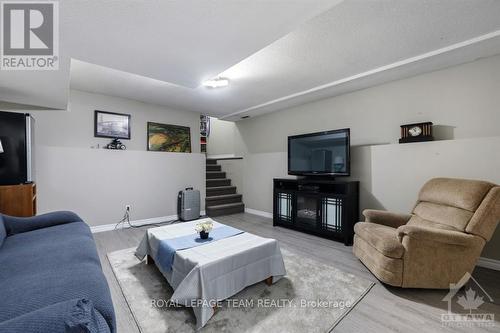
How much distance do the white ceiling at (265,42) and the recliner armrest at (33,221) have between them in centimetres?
147

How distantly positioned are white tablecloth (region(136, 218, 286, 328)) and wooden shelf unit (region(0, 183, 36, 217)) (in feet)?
5.29

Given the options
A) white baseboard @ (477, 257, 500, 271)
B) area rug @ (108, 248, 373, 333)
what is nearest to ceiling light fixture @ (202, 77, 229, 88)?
area rug @ (108, 248, 373, 333)

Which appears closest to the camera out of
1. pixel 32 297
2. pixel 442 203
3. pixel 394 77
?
pixel 32 297

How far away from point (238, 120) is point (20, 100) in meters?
4.04

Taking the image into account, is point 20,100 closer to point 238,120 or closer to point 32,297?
point 32,297

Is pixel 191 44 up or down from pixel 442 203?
up

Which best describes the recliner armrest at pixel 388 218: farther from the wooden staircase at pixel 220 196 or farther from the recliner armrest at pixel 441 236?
the wooden staircase at pixel 220 196

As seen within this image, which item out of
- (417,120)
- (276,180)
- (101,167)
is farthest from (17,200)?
(417,120)

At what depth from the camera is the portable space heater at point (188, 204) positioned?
4.46 meters

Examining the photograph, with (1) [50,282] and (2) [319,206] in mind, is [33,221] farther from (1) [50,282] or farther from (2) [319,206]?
(2) [319,206]

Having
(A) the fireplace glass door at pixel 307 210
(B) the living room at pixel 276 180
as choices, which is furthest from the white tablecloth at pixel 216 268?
(A) the fireplace glass door at pixel 307 210

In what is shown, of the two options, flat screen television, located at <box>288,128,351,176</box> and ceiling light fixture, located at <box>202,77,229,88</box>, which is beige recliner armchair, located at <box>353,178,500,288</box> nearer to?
flat screen television, located at <box>288,128,351,176</box>

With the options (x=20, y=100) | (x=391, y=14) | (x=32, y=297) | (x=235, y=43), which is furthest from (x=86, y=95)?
(x=391, y=14)

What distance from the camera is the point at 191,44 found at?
6.53ft
